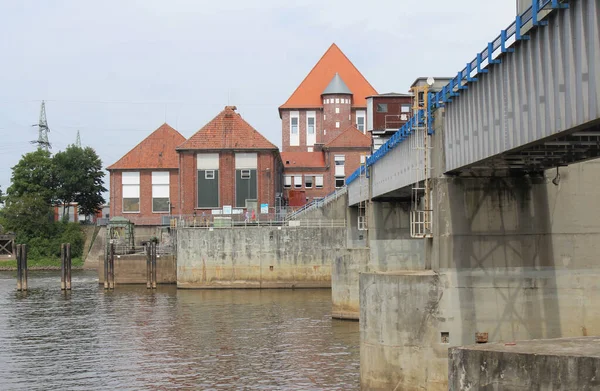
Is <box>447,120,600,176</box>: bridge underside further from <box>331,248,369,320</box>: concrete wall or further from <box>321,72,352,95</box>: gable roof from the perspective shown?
<box>321,72,352,95</box>: gable roof

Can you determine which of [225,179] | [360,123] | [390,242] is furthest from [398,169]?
[360,123]

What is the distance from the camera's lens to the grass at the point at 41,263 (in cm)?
9706

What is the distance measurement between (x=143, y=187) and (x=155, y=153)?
13.5ft

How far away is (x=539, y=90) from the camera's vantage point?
14.7 m

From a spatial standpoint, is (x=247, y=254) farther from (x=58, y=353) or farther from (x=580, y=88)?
(x=580, y=88)

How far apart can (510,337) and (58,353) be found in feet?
64.7

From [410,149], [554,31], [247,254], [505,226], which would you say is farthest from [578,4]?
[247,254]

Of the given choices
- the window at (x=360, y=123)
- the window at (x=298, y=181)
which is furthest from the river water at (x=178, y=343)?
the window at (x=360, y=123)

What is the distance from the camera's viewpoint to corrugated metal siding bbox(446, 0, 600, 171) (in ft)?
42.0

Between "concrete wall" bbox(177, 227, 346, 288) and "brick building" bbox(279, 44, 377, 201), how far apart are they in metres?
33.0

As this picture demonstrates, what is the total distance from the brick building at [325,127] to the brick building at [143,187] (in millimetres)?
13986

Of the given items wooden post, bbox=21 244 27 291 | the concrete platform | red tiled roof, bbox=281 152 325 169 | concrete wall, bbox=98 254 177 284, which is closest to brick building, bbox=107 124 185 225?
red tiled roof, bbox=281 152 325 169

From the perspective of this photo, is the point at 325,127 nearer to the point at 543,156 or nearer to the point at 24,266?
→ the point at 24,266

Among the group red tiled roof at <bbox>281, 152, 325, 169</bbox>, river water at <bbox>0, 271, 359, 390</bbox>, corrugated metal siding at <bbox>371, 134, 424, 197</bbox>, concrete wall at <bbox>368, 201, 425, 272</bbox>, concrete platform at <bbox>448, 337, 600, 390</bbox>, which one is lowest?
river water at <bbox>0, 271, 359, 390</bbox>
